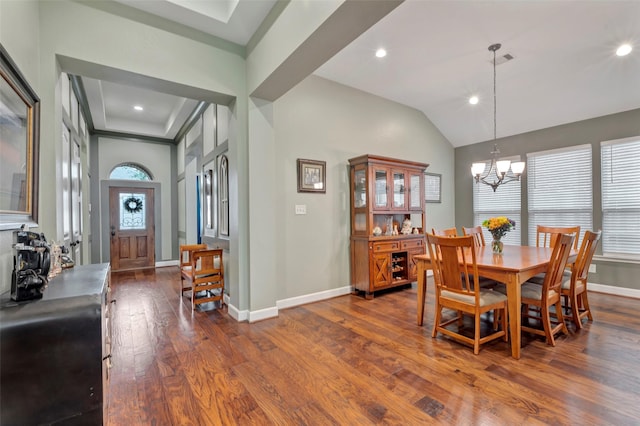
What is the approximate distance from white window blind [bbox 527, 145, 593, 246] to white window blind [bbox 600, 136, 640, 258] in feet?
0.59

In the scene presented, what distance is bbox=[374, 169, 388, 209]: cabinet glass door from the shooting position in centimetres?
429

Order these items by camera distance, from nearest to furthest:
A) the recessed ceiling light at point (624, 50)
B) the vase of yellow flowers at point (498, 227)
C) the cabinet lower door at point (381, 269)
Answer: the vase of yellow flowers at point (498, 227), the recessed ceiling light at point (624, 50), the cabinet lower door at point (381, 269)

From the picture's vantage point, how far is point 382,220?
186 inches

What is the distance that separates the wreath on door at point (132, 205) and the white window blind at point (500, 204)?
7195 millimetres

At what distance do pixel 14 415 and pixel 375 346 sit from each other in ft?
7.53

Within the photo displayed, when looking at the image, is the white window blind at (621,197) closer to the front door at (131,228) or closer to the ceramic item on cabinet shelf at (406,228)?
the ceramic item on cabinet shelf at (406,228)

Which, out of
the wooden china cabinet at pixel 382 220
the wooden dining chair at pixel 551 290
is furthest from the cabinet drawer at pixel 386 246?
the wooden dining chair at pixel 551 290

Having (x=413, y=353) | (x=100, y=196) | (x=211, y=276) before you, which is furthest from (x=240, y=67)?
(x=100, y=196)

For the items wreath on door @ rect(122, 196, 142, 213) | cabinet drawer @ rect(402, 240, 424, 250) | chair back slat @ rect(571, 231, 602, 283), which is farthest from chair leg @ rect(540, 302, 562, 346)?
wreath on door @ rect(122, 196, 142, 213)

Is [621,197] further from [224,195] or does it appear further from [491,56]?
[224,195]

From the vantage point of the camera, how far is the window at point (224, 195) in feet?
12.6

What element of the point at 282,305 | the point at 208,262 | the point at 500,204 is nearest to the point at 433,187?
the point at 500,204

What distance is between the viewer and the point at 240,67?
126 inches

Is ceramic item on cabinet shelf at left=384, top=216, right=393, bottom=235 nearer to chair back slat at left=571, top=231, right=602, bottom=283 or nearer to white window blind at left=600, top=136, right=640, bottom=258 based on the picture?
chair back slat at left=571, top=231, right=602, bottom=283
